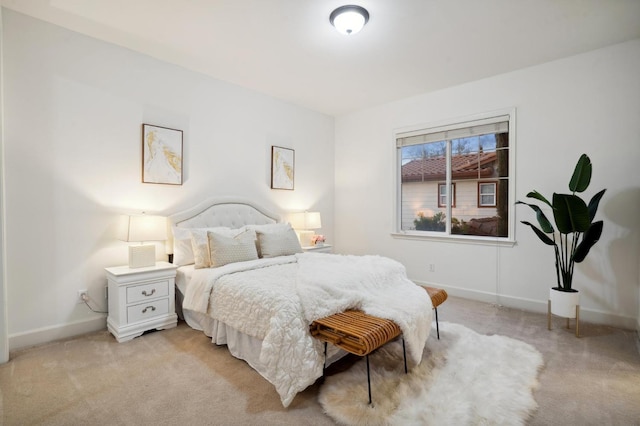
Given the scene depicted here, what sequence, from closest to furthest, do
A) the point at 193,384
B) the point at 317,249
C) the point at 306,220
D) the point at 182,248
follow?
1. the point at 193,384
2. the point at 182,248
3. the point at 317,249
4. the point at 306,220

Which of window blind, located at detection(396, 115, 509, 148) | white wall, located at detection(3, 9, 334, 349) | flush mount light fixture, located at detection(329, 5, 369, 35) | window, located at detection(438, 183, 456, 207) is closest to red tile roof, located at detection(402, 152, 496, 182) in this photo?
window, located at detection(438, 183, 456, 207)

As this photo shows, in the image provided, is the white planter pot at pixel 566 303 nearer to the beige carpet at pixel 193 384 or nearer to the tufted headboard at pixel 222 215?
the beige carpet at pixel 193 384

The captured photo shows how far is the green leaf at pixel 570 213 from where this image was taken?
2752mm

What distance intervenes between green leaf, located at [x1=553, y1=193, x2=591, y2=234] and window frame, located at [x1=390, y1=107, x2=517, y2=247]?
0.77m

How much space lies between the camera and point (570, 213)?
280 centimetres

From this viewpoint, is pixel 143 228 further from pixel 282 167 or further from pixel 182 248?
pixel 282 167

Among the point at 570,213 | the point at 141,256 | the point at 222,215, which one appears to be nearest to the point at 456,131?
the point at 570,213

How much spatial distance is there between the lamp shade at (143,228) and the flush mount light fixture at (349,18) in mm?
2382

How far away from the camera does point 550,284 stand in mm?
3414

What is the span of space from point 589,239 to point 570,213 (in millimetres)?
305

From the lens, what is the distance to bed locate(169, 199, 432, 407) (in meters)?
1.91

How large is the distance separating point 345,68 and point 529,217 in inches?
107

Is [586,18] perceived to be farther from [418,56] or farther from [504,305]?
[504,305]

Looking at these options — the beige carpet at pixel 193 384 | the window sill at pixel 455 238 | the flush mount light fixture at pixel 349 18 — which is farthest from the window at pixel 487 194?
the flush mount light fixture at pixel 349 18
